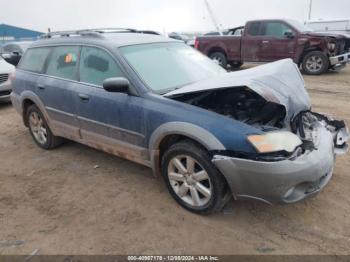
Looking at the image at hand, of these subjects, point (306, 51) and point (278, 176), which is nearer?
point (278, 176)

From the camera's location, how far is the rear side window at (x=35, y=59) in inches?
184

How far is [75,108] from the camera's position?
4.06 meters

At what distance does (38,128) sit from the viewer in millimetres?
5008

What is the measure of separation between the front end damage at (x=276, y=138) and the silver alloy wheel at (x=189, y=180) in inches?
11.6

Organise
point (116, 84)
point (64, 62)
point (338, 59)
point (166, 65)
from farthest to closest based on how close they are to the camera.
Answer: point (338, 59)
point (64, 62)
point (166, 65)
point (116, 84)

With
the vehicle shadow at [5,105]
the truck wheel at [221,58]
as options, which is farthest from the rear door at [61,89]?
the truck wheel at [221,58]

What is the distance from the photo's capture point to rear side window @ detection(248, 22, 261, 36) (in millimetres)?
11508

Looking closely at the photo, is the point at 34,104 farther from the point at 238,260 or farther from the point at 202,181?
the point at 238,260

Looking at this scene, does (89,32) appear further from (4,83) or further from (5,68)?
(5,68)

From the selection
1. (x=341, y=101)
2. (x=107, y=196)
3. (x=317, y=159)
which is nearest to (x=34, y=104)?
(x=107, y=196)

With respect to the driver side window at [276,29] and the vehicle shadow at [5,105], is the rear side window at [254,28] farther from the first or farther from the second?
the vehicle shadow at [5,105]

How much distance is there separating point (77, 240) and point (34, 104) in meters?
2.72

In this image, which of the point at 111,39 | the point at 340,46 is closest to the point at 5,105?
the point at 111,39

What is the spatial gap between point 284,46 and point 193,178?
30.2 feet
